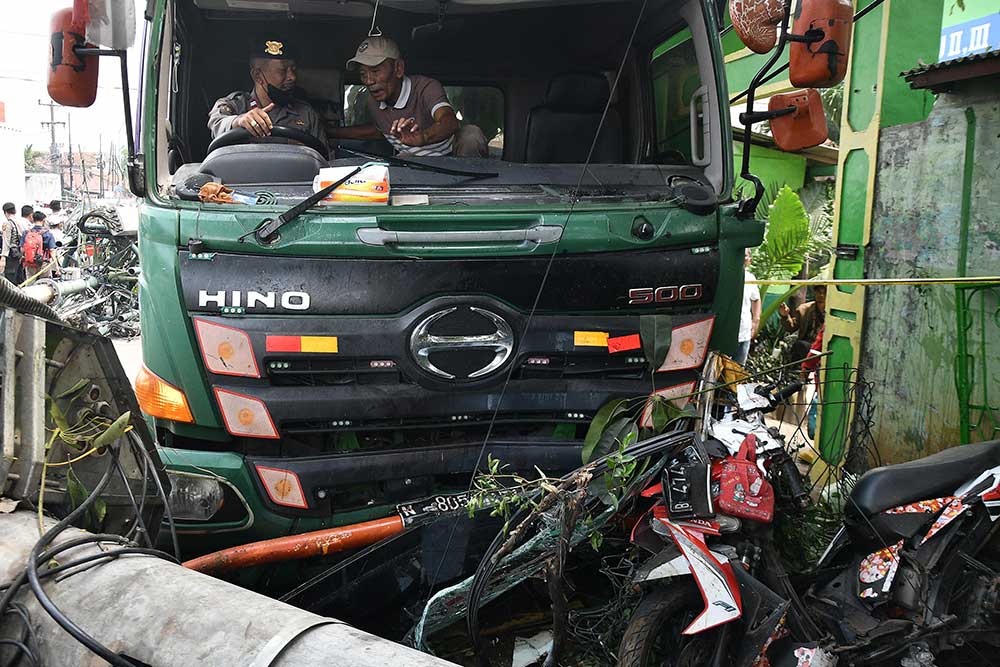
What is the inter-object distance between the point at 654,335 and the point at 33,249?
1255 cm

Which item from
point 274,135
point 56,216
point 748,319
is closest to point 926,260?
Answer: point 748,319

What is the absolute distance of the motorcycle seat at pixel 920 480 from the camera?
9.71ft

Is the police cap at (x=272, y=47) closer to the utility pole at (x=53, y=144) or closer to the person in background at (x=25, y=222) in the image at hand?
the person in background at (x=25, y=222)

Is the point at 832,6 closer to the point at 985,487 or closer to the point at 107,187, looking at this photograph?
the point at 985,487

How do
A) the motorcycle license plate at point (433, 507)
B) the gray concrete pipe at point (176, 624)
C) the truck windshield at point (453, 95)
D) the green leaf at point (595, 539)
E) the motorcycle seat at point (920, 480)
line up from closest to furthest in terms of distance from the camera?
the gray concrete pipe at point (176, 624) < the green leaf at point (595, 539) < the motorcycle seat at point (920, 480) < the motorcycle license plate at point (433, 507) < the truck windshield at point (453, 95)

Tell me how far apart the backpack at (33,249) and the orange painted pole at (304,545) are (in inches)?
469

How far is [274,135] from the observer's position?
3.77 m

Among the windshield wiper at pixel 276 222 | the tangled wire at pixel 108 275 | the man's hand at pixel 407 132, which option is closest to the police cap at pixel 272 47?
the man's hand at pixel 407 132

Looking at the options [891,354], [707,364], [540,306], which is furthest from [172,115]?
[891,354]

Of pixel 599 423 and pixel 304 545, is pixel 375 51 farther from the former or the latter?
pixel 304 545

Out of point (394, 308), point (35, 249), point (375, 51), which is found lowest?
point (35, 249)

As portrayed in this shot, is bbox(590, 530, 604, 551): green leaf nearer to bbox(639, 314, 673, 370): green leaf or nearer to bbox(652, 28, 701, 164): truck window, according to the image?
bbox(639, 314, 673, 370): green leaf

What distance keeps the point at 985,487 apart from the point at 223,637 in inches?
94.6

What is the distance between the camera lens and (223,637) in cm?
188
